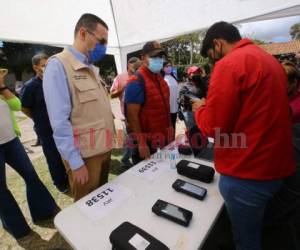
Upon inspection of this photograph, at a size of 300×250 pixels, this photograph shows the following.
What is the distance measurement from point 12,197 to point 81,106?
124 centimetres

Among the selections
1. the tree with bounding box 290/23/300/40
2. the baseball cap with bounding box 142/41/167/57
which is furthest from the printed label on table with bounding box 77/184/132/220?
the tree with bounding box 290/23/300/40

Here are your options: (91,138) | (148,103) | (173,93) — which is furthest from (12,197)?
(173,93)

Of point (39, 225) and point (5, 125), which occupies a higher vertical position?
point (5, 125)

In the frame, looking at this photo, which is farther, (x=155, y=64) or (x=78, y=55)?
(x=155, y=64)

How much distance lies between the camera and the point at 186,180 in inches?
52.6

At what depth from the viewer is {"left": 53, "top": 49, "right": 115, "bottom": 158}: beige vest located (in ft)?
4.08

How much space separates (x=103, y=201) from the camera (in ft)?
3.80

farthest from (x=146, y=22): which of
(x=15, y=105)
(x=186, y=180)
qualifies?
(x=186, y=180)

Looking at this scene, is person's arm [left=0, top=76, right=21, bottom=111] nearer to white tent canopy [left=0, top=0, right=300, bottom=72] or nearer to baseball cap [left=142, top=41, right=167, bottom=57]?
baseball cap [left=142, top=41, right=167, bottom=57]

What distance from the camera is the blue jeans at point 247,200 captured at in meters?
0.97

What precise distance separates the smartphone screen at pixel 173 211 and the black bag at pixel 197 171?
1.12ft

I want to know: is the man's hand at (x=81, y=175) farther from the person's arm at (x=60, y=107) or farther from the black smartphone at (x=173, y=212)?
the black smartphone at (x=173, y=212)

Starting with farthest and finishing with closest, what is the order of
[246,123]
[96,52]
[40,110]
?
[40,110], [96,52], [246,123]

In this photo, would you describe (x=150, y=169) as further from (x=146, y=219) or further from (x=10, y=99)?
(x=10, y=99)
